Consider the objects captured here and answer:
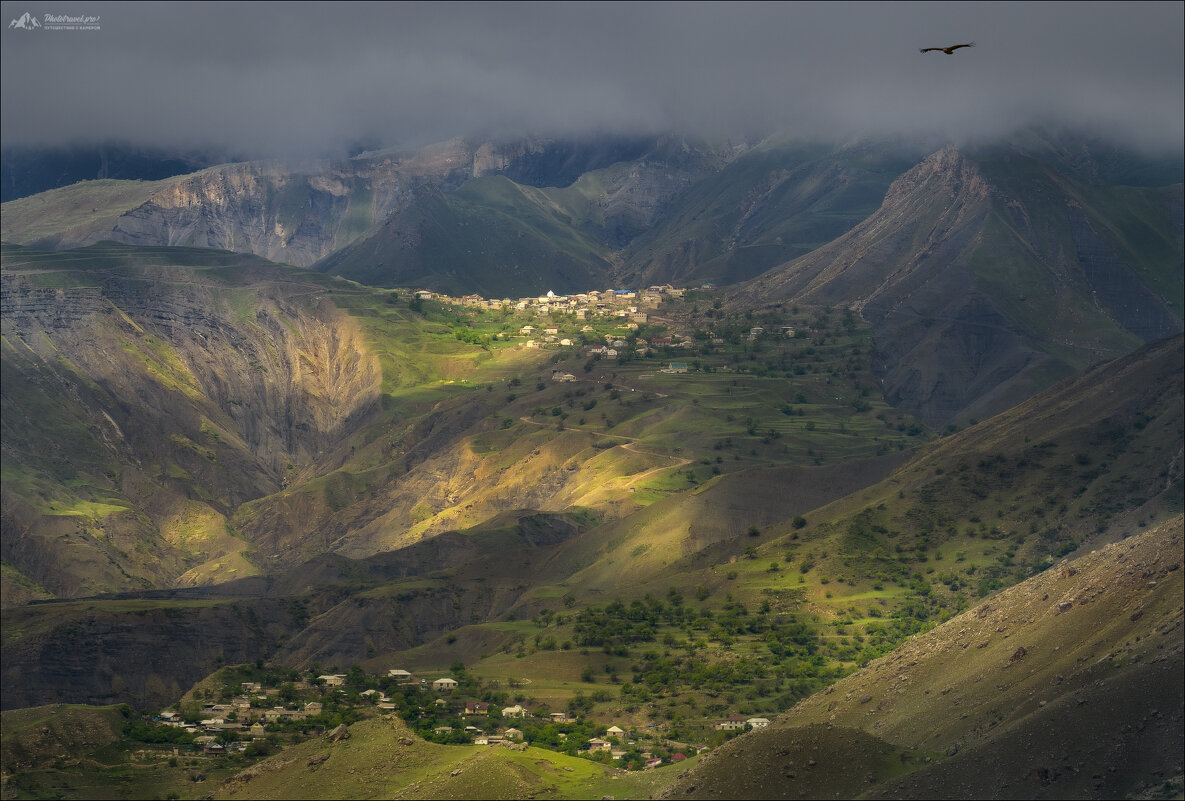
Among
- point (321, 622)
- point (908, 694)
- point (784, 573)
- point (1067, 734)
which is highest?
point (1067, 734)

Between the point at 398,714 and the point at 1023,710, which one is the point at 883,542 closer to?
the point at 398,714

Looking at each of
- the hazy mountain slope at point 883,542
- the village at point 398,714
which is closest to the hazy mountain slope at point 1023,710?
the village at point 398,714

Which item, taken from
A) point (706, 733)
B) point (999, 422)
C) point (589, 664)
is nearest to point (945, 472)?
point (999, 422)

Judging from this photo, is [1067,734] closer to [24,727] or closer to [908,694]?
[908,694]

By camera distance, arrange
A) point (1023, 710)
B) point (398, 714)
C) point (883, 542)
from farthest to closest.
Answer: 1. point (883, 542)
2. point (398, 714)
3. point (1023, 710)

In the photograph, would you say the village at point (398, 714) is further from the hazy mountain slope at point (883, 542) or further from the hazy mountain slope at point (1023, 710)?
the hazy mountain slope at point (883, 542)

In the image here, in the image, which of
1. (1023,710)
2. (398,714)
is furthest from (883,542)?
(1023,710)
